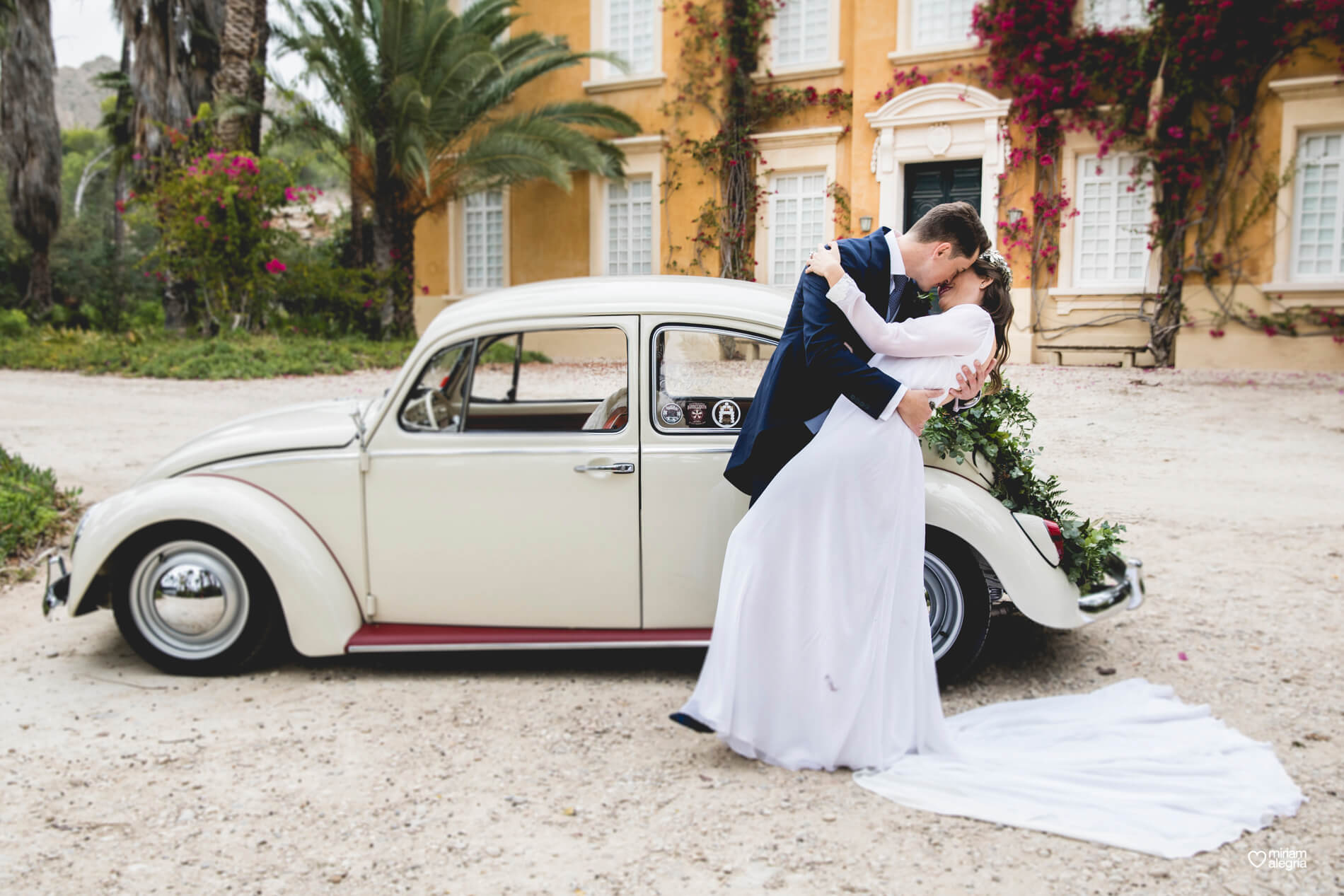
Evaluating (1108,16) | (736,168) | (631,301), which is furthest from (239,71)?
(631,301)

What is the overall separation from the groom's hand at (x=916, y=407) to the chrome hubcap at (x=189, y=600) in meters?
2.73

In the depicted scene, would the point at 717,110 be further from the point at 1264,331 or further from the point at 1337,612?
the point at 1337,612

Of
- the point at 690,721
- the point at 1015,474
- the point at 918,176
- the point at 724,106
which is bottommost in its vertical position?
the point at 690,721

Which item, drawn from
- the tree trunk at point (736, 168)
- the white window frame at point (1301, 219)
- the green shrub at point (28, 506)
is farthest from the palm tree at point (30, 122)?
the white window frame at point (1301, 219)

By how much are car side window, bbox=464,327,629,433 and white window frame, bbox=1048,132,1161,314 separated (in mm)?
9961

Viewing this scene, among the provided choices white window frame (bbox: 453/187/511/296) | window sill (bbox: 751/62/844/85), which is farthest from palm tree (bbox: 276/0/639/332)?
window sill (bbox: 751/62/844/85)

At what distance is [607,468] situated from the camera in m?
4.03

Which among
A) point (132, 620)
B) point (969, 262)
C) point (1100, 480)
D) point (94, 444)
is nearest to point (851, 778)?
point (969, 262)

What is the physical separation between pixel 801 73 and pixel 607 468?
12.5m

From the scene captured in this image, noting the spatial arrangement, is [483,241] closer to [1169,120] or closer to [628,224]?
[628,224]

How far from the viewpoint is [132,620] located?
13.9ft

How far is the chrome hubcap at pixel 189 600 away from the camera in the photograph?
418cm

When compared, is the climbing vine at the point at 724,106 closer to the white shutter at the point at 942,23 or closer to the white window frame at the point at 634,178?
the white window frame at the point at 634,178

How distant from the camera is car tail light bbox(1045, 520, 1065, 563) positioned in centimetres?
402
